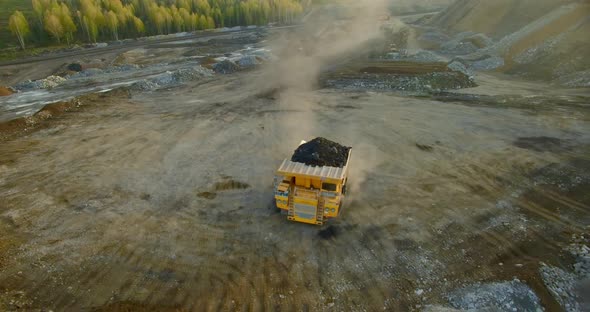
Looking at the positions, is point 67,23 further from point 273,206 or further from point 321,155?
point 321,155

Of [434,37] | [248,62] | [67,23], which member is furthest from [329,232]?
[67,23]

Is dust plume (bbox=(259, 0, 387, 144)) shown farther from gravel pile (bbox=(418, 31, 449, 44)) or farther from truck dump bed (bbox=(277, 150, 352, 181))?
gravel pile (bbox=(418, 31, 449, 44))

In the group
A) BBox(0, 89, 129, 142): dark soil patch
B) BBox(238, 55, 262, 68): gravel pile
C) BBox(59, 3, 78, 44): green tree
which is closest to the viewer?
BBox(0, 89, 129, 142): dark soil patch

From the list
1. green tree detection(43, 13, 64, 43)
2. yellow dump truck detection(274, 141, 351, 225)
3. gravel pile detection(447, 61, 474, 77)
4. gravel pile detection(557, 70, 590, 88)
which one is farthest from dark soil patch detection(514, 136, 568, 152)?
green tree detection(43, 13, 64, 43)

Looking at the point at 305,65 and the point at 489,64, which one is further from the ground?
the point at 489,64

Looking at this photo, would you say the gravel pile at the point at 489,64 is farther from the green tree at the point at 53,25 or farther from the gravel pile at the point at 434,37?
the green tree at the point at 53,25

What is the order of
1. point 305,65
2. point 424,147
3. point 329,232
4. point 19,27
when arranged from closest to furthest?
1. point 329,232
2. point 424,147
3. point 305,65
4. point 19,27

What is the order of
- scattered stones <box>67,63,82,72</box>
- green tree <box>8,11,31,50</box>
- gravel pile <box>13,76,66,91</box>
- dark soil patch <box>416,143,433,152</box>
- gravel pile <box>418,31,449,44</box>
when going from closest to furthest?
dark soil patch <box>416,143,433,152</box> → gravel pile <box>13,76,66,91</box> → scattered stones <box>67,63,82,72</box> → gravel pile <box>418,31,449,44</box> → green tree <box>8,11,31,50</box>

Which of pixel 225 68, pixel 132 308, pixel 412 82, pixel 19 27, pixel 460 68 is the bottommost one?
pixel 132 308

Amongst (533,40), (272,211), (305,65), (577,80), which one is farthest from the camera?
(305,65)

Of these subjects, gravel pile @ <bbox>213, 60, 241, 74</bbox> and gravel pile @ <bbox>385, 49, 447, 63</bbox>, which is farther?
gravel pile @ <bbox>385, 49, 447, 63</bbox>
